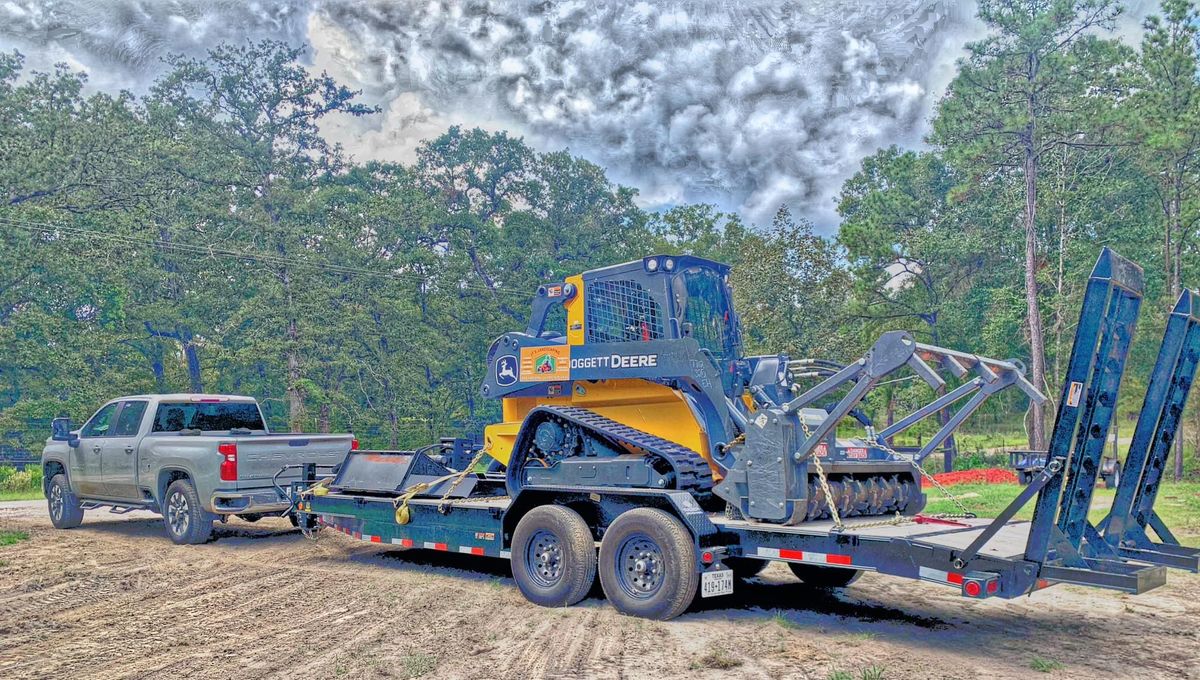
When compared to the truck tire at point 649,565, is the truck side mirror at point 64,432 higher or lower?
higher

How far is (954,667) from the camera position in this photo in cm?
668

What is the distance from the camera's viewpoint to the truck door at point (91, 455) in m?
14.0

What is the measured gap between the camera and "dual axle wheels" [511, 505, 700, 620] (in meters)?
7.87

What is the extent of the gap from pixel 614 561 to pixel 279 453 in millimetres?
6211

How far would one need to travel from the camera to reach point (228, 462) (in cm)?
1224

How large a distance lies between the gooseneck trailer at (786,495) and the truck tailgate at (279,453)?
7.10ft

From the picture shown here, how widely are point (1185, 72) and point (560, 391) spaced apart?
2662 cm

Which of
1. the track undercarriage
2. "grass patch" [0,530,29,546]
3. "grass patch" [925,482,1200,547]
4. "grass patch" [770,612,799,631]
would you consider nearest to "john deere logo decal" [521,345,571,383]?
the track undercarriage

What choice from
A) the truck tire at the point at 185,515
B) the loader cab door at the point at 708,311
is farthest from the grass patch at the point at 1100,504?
the truck tire at the point at 185,515

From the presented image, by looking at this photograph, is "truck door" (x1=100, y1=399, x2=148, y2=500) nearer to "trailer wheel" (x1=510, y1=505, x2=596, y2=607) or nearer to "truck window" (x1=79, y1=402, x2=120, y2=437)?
"truck window" (x1=79, y1=402, x2=120, y2=437)

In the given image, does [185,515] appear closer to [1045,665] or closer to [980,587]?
[980,587]

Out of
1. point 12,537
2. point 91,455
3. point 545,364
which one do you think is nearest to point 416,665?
point 545,364

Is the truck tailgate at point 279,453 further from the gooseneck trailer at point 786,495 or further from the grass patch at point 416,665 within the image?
the grass patch at point 416,665

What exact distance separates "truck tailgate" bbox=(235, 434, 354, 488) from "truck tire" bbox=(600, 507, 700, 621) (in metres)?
6.00
